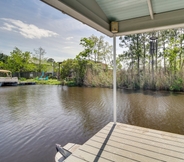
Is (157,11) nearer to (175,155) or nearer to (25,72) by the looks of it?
(175,155)

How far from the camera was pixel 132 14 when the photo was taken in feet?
6.18

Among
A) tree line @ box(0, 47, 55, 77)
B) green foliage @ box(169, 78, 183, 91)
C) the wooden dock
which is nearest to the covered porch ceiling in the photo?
the wooden dock

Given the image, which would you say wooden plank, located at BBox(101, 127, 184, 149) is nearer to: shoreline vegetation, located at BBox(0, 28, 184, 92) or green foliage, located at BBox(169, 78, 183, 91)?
shoreline vegetation, located at BBox(0, 28, 184, 92)

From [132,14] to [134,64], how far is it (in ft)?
29.1

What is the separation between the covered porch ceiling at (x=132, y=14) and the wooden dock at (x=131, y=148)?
4.70ft

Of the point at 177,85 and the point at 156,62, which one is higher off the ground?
the point at 156,62

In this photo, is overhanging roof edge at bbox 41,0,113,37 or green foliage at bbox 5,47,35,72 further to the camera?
green foliage at bbox 5,47,35,72

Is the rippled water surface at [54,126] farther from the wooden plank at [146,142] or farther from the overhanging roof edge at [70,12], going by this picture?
the overhanging roof edge at [70,12]

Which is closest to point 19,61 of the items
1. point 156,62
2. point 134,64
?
point 134,64

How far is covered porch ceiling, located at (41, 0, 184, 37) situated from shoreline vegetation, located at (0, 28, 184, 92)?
4482 millimetres

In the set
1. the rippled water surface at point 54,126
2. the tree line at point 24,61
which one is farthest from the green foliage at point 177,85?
the tree line at point 24,61

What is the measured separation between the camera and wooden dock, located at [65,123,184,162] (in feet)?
4.36

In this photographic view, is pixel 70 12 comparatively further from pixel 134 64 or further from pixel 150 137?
pixel 134 64

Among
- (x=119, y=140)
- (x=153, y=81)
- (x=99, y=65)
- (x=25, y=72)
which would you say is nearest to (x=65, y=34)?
(x=99, y=65)
